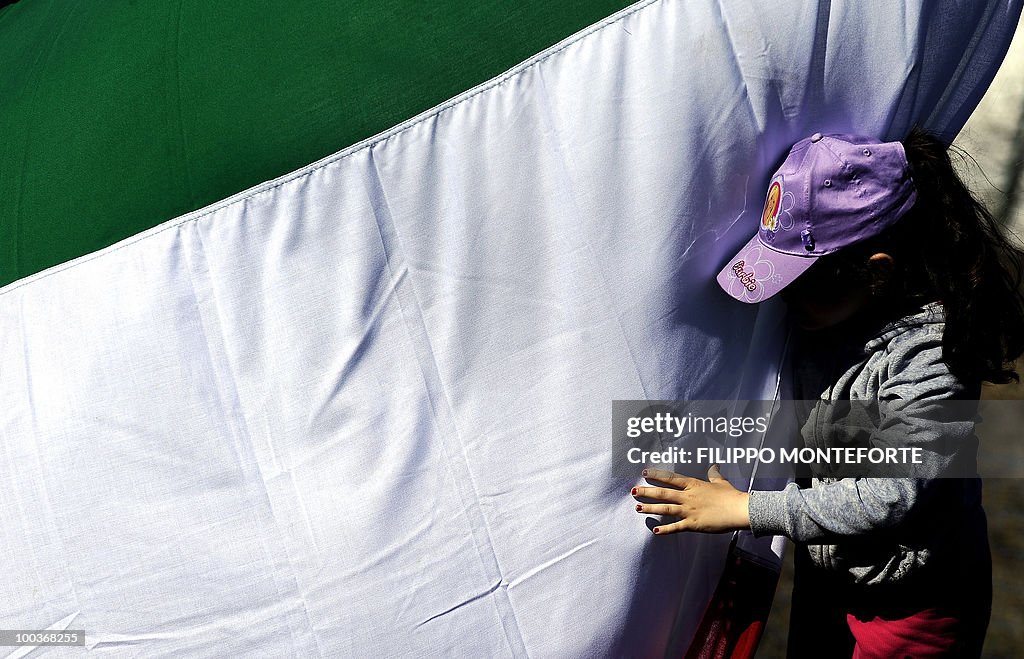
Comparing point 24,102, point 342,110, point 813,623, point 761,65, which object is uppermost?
point 24,102

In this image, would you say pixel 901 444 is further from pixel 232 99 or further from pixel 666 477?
pixel 232 99

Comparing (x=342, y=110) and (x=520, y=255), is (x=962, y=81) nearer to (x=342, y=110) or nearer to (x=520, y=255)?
(x=520, y=255)

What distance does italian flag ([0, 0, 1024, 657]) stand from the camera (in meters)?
1.23

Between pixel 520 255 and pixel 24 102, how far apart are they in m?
0.82

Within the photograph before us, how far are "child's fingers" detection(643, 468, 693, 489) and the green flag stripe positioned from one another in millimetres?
607

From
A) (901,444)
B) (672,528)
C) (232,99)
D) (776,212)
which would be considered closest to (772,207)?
(776,212)

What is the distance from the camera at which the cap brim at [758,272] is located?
124 centimetres

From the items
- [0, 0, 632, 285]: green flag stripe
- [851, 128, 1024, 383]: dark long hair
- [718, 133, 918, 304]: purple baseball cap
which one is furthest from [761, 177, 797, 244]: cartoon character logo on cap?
[0, 0, 632, 285]: green flag stripe

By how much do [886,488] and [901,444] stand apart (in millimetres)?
62

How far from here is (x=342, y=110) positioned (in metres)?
1.26

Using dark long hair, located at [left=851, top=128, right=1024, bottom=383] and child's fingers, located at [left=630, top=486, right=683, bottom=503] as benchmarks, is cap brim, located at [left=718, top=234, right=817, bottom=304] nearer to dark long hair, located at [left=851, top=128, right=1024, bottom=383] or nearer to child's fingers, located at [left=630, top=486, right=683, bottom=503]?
dark long hair, located at [left=851, top=128, right=1024, bottom=383]

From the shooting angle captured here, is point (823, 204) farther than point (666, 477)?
No

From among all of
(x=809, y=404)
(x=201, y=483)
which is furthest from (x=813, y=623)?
(x=201, y=483)

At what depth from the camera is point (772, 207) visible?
1273 millimetres
